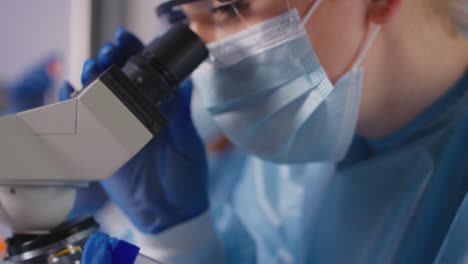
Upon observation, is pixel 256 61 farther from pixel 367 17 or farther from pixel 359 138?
pixel 359 138

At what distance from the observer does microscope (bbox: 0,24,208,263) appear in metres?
0.54

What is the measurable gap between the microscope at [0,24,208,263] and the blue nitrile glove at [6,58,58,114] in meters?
0.79

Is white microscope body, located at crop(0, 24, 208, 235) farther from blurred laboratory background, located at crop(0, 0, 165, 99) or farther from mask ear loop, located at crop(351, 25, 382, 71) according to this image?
blurred laboratory background, located at crop(0, 0, 165, 99)

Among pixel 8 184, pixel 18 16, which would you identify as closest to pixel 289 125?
pixel 8 184

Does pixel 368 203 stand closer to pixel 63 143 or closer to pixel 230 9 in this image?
pixel 230 9

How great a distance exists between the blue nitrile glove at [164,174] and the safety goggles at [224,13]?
0.54 ft

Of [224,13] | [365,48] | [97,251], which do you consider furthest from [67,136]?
[365,48]

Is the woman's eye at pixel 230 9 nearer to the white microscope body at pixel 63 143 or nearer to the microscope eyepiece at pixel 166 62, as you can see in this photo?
the microscope eyepiece at pixel 166 62

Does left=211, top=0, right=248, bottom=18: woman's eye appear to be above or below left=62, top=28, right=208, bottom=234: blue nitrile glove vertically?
above

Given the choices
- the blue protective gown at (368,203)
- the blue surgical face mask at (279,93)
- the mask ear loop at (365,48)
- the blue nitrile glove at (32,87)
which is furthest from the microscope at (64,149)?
the blue nitrile glove at (32,87)

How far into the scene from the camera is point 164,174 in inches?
36.1

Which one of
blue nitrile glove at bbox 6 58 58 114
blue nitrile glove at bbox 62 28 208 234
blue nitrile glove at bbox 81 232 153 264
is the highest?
blue nitrile glove at bbox 6 58 58 114

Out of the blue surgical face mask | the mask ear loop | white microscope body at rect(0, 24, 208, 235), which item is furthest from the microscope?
the mask ear loop

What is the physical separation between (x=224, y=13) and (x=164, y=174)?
420mm
